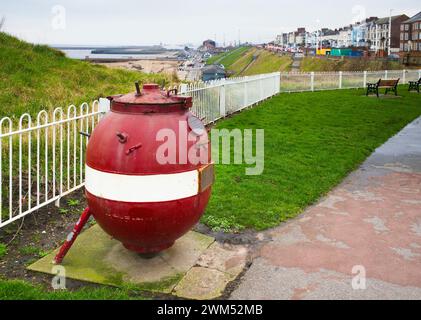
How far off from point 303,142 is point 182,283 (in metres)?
7.17

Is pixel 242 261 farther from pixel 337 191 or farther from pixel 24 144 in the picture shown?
pixel 24 144

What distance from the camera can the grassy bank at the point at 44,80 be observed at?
13.3 meters

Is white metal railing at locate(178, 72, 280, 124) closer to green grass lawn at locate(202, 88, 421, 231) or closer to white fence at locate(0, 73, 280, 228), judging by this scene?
white fence at locate(0, 73, 280, 228)

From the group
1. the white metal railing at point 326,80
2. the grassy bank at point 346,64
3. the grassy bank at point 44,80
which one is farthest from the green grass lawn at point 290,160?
the grassy bank at point 346,64

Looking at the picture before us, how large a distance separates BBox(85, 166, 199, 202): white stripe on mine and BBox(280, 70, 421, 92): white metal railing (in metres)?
20.1

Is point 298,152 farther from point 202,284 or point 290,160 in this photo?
point 202,284

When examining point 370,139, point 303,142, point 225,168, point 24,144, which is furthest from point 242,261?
point 370,139

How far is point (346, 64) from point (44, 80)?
176 ft

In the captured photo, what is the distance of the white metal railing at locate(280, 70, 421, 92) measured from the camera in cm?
2378

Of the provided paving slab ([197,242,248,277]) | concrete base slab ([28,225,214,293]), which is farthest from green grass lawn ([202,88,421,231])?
concrete base slab ([28,225,214,293])

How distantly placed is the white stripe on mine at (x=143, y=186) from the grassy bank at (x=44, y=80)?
26.6ft

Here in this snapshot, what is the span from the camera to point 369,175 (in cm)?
824
